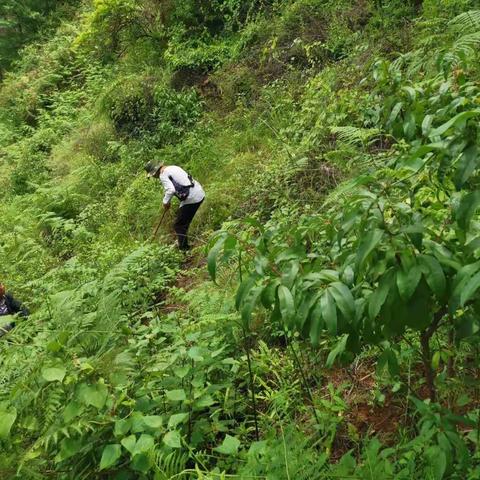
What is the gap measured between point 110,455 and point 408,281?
5.80 ft

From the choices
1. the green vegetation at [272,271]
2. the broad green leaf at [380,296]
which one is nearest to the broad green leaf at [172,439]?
the green vegetation at [272,271]

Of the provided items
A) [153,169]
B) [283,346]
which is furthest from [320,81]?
[283,346]

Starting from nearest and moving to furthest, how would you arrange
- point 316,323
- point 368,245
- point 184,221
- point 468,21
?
point 368,245, point 316,323, point 468,21, point 184,221

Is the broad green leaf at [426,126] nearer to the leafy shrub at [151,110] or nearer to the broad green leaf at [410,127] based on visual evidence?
the broad green leaf at [410,127]

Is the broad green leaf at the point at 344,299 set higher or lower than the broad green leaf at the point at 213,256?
lower

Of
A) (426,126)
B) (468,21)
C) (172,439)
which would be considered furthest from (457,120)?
(468,21)

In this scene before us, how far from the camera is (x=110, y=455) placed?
2.66 meters

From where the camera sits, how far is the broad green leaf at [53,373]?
8.73 ft

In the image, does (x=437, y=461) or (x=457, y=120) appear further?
(x=437, y=461)

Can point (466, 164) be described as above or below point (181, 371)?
above

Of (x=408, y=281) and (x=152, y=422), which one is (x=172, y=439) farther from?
(x=408, y=281)

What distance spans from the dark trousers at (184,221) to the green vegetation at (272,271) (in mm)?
255

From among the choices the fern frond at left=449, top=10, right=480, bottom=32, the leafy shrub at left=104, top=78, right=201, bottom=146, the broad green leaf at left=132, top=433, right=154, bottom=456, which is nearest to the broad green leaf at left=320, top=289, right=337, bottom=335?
the broad green leaf at left=132, top=433, right=154, bottom=456

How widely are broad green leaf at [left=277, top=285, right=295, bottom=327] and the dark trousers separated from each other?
214 inches
